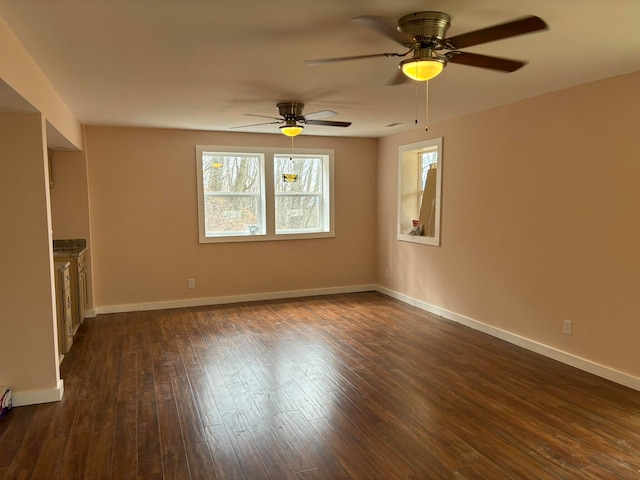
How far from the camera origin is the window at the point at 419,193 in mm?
5691

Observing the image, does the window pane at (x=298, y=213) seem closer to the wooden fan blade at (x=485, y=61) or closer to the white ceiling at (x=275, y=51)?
the white ceiling at (x=275, y=51)

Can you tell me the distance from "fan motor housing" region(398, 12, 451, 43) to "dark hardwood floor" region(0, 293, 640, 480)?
89.1 inches

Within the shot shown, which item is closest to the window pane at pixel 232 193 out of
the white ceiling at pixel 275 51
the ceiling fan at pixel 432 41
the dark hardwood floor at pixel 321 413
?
the white ceiling at pixel 275 51

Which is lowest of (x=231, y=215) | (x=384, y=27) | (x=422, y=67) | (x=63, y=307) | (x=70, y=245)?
(x=63, y=307)

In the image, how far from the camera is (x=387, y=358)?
4.04 meters

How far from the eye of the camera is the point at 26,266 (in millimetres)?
3078

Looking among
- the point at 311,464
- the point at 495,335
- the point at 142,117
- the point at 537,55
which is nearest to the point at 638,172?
the point at 537,55

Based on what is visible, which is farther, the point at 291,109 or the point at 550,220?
the point at 291,109

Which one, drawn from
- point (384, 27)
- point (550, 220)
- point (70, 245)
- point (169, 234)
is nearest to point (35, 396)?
point (70, 245)

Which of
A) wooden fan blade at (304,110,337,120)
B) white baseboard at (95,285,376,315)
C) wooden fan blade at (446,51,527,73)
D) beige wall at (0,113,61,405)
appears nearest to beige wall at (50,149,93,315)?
white baseboard at (95,285,376,315)

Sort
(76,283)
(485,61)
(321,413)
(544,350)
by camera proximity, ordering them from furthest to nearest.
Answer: (76,283)
(544,350)
(321,413)
(485,61)

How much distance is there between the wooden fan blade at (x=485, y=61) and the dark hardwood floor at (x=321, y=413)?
2.15 m

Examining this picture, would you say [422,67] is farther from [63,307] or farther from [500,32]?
[63,307]

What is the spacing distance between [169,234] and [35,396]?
300cm
